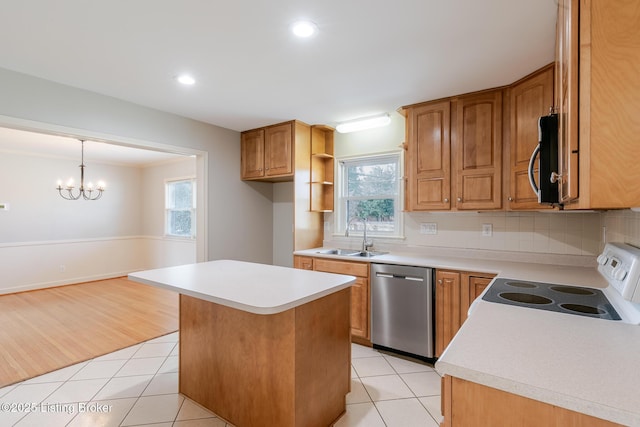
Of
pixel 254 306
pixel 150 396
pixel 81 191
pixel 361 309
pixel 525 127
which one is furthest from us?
pixel 81 191

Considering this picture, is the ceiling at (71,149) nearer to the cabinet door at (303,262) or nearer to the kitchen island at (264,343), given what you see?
the cabinet door at (303,262)

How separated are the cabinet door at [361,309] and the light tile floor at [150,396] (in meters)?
0.24

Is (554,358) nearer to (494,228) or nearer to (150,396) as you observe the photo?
(494,228)

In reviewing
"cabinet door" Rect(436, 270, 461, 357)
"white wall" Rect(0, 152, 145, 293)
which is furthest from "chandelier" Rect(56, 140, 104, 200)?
"cabinet door" Rect(436, 270, 461, 357)

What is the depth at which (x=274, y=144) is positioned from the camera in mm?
3668

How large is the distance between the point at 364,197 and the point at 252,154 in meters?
1.53

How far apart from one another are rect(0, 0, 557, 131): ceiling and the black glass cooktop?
1.50 meters

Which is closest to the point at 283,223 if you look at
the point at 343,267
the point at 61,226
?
the point at 343,267

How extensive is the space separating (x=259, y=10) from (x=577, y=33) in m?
1.43

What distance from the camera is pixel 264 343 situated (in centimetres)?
167

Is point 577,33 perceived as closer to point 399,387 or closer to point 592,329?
point 592,329

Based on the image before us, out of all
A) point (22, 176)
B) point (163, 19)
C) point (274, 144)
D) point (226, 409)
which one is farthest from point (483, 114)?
point (22, 176)

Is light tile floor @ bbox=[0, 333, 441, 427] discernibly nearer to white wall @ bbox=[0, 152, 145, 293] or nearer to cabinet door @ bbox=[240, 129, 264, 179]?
cabinet door @ bbox=[240, 129, 264, 179]

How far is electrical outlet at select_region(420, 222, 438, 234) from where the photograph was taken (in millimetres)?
3135
